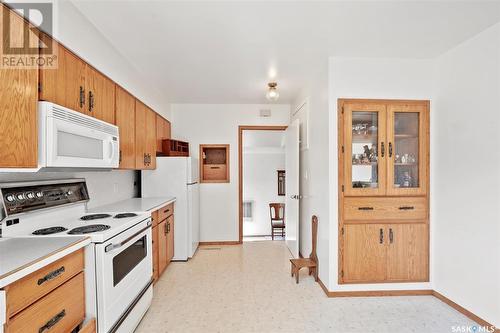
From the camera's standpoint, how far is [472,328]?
2145mm

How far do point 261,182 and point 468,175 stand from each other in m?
5.78

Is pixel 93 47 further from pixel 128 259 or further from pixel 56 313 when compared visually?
pixel 56 313

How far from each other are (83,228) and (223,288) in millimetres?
1662

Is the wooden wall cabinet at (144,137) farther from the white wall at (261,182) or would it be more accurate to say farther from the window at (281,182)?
the window at (281,182)

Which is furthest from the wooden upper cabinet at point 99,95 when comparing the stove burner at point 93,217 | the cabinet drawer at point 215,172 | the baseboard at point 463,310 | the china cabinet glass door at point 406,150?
the baseboard at point 463,310

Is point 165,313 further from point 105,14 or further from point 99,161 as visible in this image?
point 105,14

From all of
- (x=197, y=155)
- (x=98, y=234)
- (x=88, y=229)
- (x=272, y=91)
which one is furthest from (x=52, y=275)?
(x=197, y=155)

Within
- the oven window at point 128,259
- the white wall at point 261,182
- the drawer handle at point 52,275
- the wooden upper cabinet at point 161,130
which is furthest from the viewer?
the white wall at point 261,182

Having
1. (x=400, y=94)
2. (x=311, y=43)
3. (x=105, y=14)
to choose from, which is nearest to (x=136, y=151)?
(x=105, y=14)

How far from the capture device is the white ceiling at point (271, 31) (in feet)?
6.03

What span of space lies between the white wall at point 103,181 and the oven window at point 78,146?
1.45 feet

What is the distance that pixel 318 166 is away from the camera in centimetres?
304

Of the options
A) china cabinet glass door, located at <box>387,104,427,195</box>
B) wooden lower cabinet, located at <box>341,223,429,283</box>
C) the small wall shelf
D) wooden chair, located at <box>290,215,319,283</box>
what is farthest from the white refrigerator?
china cabinet glass door, located at <box>387,104,427,195</box>

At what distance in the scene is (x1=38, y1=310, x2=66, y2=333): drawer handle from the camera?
1270 millimetres
